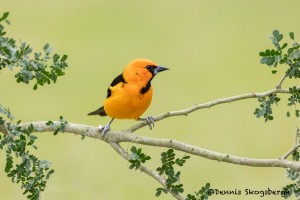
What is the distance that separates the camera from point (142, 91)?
2514 millimetres

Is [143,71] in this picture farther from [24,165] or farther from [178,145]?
[24,165]

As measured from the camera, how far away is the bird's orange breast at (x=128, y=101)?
8.19ft

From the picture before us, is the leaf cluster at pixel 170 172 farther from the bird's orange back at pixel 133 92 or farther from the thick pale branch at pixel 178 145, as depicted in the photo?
the bird's orange back at pixel 133 92

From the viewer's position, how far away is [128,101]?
2.49 m

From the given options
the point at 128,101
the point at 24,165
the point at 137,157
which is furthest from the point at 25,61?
the point at 128,101

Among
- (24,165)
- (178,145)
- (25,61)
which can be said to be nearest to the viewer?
(25,61)

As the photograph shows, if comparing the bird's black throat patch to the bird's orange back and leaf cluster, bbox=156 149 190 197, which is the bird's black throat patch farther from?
leaf cluster, bbox=156 149 190 197

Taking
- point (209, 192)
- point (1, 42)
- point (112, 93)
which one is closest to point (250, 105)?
point (112, 93)

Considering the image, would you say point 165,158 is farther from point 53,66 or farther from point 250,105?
point 250,105

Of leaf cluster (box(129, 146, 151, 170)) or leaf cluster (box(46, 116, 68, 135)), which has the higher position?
leaf cluster (box(46, 116, 68, 135))

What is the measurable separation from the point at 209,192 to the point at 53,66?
68 cm

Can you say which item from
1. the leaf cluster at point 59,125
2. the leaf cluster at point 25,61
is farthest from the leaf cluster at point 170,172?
the leaf cluster at point 25,61

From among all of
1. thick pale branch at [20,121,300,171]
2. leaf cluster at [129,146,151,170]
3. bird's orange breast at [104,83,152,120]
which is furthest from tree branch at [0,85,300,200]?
bird's orange breast at [104,83,152,120]

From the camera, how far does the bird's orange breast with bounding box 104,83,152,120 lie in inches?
98.3
